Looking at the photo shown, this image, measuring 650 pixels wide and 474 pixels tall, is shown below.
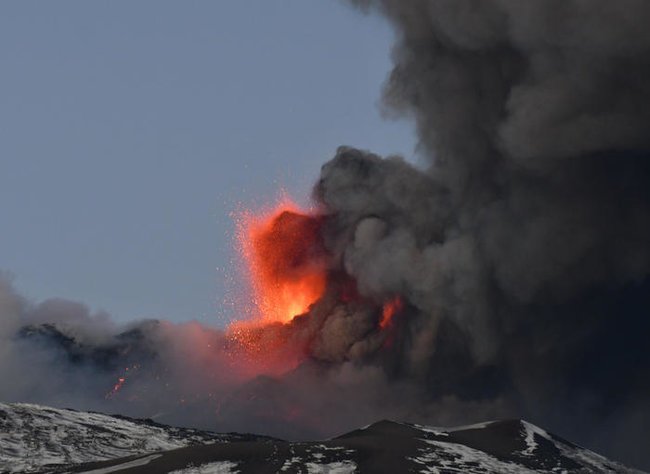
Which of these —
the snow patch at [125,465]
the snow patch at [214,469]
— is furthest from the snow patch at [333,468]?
the snow patch at [125,465]

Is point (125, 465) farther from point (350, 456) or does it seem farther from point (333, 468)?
point (350, 456)

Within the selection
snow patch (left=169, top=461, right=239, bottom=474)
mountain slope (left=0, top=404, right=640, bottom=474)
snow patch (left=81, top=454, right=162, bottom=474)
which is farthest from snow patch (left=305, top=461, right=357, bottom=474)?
snow patch (left=81, top=454, right=162, bottom=474)

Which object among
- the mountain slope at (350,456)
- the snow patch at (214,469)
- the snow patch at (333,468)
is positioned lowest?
the snow patch at (214,469)

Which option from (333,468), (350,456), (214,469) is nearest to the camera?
(214,469)

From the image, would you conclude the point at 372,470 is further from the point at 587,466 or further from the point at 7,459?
the point at 7,459

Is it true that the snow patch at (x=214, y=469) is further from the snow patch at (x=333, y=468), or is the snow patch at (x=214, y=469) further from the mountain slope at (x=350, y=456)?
the snow patch at (x=333, y=468)

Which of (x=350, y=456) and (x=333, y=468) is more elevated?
(x=350, y=456)

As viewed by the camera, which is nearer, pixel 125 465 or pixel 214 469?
pixel 214 469

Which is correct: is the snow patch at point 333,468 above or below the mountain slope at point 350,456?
below

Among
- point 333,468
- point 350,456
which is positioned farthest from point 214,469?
point 350,456

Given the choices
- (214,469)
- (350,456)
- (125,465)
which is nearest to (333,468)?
(350,456)

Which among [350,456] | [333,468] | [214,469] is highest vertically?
[350,456]

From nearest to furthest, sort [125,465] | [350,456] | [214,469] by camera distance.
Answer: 1. [214,469]
2. [125,465]
3. [350,456]

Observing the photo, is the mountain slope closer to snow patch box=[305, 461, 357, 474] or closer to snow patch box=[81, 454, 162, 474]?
snow patch box=[305, 461, 357, 474]
